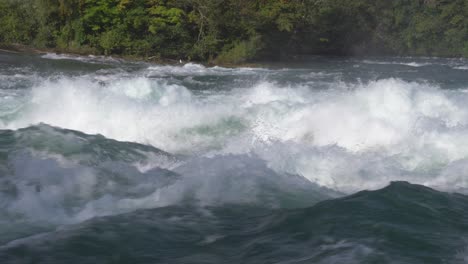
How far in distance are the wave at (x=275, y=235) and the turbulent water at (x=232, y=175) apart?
2cm

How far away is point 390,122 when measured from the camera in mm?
12812

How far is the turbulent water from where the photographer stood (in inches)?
231

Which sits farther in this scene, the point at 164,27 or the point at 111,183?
the point at 164,27

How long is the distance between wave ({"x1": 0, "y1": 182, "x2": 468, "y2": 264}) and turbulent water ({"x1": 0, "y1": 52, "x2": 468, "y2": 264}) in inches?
0.8

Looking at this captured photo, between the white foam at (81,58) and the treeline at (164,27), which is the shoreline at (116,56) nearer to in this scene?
the treeline at (164,27)

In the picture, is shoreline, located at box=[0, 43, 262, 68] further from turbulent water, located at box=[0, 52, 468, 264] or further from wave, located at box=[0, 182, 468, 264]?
wave, located at box=[0, 182, 468, 264]

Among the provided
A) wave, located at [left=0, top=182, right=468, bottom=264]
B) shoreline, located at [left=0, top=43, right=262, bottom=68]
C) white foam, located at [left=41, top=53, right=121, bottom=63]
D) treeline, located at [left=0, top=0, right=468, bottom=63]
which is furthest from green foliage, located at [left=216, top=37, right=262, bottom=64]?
wave, located at [left=0, top=182, right=468, bottom=264]

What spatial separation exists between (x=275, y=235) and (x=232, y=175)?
7.26ft

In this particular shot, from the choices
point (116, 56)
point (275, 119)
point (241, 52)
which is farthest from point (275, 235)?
point (241, 52)

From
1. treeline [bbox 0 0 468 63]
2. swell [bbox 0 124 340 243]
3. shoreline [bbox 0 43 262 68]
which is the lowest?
swell [bbox 0 124 340 243]

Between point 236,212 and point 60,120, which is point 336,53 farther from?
point 236,212

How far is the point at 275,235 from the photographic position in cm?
618

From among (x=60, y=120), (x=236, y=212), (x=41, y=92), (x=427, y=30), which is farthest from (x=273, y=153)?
(x=427, y=30)

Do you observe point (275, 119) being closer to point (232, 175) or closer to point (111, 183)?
point (232, 175)
